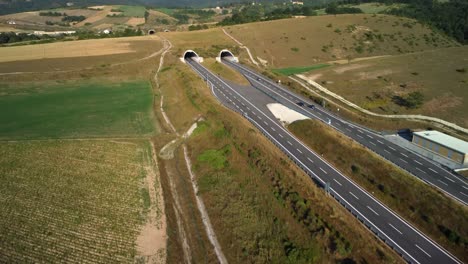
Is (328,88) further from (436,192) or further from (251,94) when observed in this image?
(436,192)

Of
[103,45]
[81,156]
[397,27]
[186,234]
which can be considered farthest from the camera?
[397,27]

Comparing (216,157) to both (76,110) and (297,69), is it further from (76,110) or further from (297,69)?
(297,69)

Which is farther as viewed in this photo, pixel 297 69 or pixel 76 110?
pixel 297 69

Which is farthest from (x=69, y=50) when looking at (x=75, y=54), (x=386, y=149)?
(x=386, y=149)

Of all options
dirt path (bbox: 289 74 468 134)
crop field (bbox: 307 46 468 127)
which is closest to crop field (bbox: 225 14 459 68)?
crop field (bbox: 307 46 468 127)

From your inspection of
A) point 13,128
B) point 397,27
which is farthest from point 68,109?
point 397,27

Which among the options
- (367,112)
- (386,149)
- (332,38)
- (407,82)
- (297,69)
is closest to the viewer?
(386,149)

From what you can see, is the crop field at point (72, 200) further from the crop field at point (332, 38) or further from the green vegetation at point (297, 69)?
the crop field at point (332, 38)
